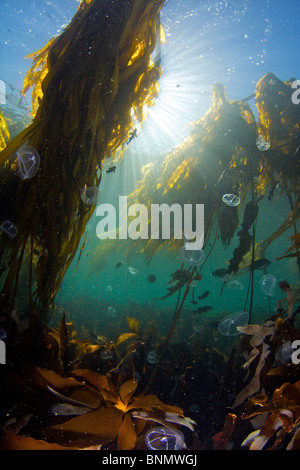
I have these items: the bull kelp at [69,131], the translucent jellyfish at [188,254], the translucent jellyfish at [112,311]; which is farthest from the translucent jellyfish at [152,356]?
the translucent jellyfish at [112,311]

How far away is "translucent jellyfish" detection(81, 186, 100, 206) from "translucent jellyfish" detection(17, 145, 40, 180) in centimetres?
44

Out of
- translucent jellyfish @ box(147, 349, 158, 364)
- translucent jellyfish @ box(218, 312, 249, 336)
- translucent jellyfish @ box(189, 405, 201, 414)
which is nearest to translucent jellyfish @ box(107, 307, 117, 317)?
translucent jellyfish @ box(218, 312, 249, 336)

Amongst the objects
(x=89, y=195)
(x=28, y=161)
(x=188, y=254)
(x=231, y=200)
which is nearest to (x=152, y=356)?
(x=188, y=254)

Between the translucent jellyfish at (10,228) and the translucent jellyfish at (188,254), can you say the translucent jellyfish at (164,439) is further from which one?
the translucent jellyfish at (188,254)

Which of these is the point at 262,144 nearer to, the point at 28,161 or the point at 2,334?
the point at 28,161

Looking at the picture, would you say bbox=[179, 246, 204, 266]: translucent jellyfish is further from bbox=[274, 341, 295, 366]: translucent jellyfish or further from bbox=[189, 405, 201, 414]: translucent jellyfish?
bbox=[189, 405, 201, 414]: translucent jellyfish

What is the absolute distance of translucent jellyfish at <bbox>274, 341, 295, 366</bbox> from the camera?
200 centimetres

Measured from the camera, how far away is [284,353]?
203 centimetres

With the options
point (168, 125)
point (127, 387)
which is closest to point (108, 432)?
point (127, 387)

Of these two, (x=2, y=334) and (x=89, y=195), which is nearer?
(x=2, y=334)

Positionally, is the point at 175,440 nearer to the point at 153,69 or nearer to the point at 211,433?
the point at 211,433

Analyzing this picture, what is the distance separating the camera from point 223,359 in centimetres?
385

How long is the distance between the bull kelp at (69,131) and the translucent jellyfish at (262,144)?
2.15 meters

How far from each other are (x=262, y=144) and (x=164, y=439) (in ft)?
12.5
